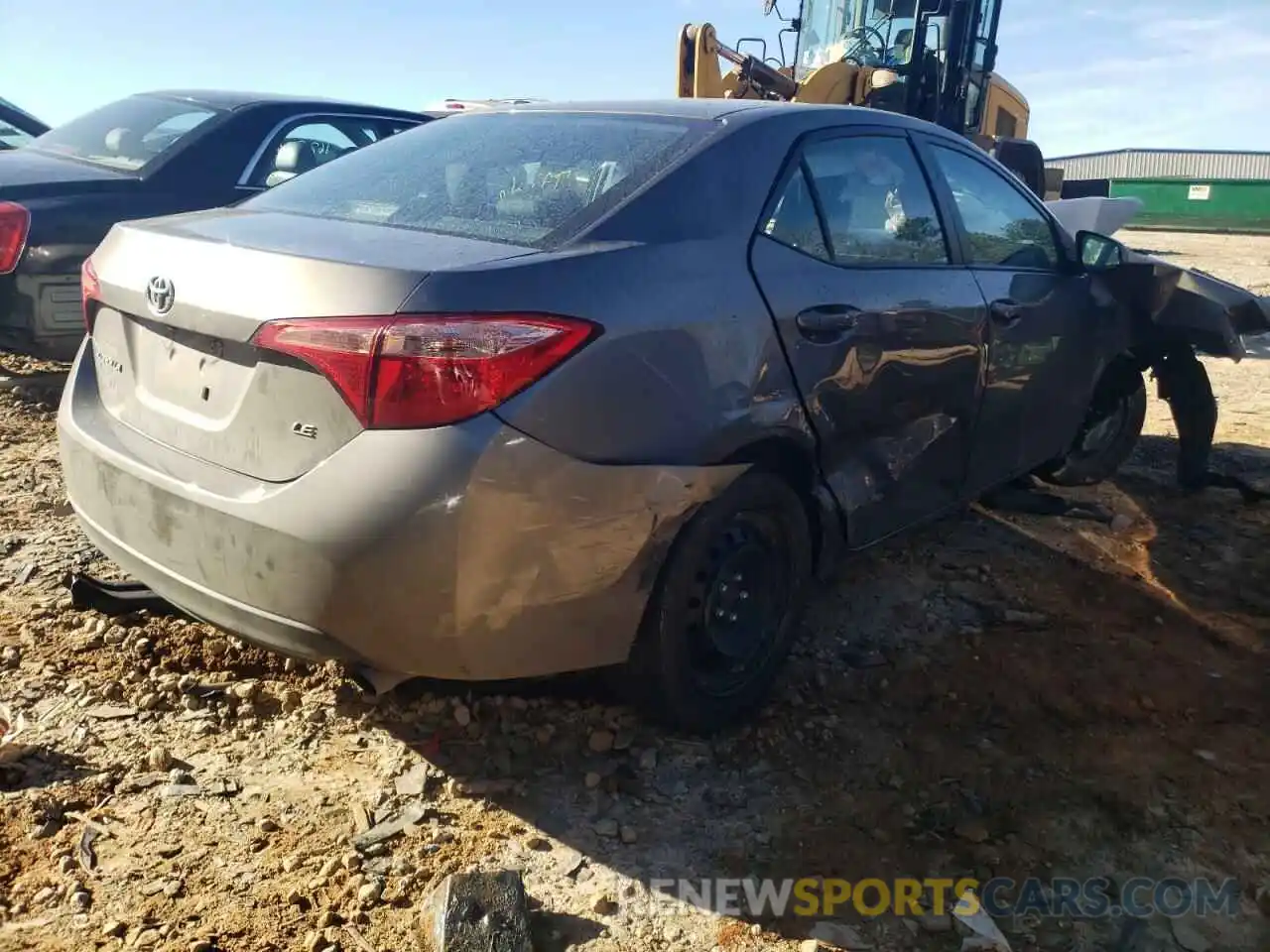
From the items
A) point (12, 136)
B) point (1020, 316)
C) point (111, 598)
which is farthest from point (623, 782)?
point (12, 136)

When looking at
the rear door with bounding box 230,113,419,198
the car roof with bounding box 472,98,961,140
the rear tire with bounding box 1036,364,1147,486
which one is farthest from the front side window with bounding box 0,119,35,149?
the rear tire with bounding box 1036,364,1147,486

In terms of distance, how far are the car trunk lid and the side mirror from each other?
2961 millimetres

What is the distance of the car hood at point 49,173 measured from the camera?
517 cm

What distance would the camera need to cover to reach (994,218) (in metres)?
3.97

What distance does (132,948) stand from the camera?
211 centimetres

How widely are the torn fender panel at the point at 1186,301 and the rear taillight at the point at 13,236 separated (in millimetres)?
4942

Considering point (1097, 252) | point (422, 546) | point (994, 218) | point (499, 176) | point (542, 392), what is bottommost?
point (422, 546)

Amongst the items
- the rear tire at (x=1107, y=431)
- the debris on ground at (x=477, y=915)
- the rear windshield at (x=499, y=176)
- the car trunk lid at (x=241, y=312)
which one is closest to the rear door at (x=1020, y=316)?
the rear tire at (x=1107, y=431)

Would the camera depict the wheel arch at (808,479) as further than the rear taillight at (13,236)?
No

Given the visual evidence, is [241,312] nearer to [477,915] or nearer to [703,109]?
[477,915]

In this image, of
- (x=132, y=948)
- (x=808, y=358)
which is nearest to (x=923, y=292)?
(x=808, y=358)

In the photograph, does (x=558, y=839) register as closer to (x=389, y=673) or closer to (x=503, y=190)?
(x=389, y=673)

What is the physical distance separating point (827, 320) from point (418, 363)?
127cm

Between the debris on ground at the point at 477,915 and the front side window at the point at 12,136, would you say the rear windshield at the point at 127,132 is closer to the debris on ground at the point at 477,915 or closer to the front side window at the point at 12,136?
the front side window at the point at 12,136
